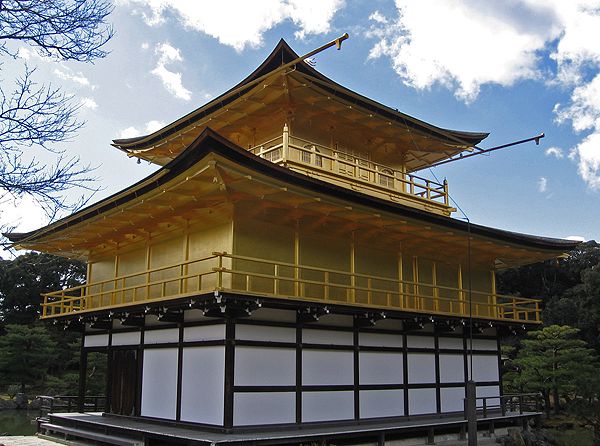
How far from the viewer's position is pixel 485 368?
1947cm

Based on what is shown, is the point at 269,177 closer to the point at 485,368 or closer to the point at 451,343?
the point at 451,343

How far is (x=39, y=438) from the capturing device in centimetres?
1762

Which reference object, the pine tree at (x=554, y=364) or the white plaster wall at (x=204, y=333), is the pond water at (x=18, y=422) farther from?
the pine tree at (x=554, y=364)

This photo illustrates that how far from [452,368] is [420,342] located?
5.79 feet

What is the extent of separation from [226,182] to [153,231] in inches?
201

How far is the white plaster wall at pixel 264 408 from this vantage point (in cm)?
1290

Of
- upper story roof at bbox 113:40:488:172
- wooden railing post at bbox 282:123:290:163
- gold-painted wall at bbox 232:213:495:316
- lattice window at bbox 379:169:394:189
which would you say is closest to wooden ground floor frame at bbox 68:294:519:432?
gold-painted wall at bbox 232:213:495:316

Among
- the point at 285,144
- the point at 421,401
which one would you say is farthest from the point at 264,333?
the point at 421,401

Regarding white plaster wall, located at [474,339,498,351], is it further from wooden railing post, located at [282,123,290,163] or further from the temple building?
wooden railing post, located at [282,123,290,163]

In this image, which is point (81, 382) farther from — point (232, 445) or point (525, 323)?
point (525, 323)

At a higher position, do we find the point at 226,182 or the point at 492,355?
the point at 226,182

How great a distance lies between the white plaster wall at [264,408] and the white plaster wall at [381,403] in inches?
99.1

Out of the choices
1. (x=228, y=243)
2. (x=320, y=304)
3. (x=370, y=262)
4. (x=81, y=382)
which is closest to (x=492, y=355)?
(x=370, y=262)

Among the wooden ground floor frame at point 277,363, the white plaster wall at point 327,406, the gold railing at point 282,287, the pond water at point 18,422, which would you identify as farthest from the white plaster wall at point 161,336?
the pond water at point 18,422
